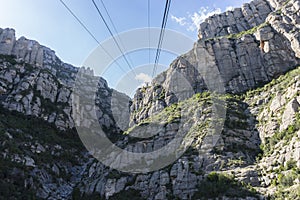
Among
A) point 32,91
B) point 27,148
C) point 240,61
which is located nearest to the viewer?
point 27,148

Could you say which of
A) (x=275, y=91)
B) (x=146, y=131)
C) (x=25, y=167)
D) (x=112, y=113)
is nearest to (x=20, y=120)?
(x=25, y=167)

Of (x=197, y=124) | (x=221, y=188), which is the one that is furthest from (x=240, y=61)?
(x=221, y=188)

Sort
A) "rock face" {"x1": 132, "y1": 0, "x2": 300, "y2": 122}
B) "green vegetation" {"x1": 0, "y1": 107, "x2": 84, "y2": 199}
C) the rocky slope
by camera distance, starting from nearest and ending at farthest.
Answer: the rocky slope < "green vegetation" {"x1": 0, "y1": 107, "x2": 84, "y2": 199} < "rock face" {"x1": 132, "y1": 0, "x2": 300, "y2": 122}

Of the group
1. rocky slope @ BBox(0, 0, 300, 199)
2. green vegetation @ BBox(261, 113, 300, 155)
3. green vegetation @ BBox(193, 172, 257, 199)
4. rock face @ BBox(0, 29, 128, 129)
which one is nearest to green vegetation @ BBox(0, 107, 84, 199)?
rocky slope @ BBox(0, 0, 300, 199)

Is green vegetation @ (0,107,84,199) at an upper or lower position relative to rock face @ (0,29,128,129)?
lower

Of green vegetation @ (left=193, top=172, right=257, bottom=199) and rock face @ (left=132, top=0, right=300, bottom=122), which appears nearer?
green vegetation @ (left=193, top=172, right=257, bottom=199)

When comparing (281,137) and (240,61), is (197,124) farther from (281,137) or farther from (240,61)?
(240,61)

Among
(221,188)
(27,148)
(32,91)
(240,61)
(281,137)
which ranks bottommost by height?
(221,188)

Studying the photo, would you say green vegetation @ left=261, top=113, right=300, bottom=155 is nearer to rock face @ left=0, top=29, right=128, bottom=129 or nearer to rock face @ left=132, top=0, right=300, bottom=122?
rock face @ left=132, top=0, right=300, bottom=122
